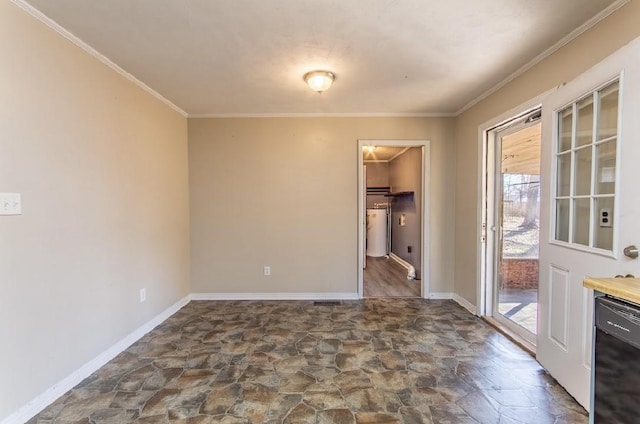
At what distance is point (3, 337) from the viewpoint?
1.70m

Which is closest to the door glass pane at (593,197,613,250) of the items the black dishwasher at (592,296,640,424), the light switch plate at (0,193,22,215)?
the black dishwasher at (592,296,640,424)

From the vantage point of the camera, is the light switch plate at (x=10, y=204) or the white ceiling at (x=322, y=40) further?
the white ceiling at (x=322, y=40)

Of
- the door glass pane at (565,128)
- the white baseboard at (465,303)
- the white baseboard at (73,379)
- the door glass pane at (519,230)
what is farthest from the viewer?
the white baseboard at (465,303)

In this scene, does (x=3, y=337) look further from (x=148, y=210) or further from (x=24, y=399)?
(x=148, y=210)

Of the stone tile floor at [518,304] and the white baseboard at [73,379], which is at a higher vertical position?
the stone tile floor at [518,304]

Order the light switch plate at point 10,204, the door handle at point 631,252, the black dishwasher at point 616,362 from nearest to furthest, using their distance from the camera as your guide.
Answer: the black dishwasher at point 616,362, the door handle at point 631,252, the light switch plate at point 10,204

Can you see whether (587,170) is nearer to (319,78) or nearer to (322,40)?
(322,40)

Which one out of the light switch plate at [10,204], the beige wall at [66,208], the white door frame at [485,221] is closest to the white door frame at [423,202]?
the white door frame at [485,221]

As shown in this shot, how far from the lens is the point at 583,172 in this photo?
1951mm

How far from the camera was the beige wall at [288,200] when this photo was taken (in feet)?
13.4

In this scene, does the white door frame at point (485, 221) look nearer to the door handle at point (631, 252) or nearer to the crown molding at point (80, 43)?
the door handle at point (631, 252)

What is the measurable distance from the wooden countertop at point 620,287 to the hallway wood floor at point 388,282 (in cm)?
306

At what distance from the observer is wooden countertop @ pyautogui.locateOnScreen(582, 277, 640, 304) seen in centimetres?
116

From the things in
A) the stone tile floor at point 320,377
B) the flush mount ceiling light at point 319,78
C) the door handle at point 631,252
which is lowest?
the stone tile floor at point 320,377
